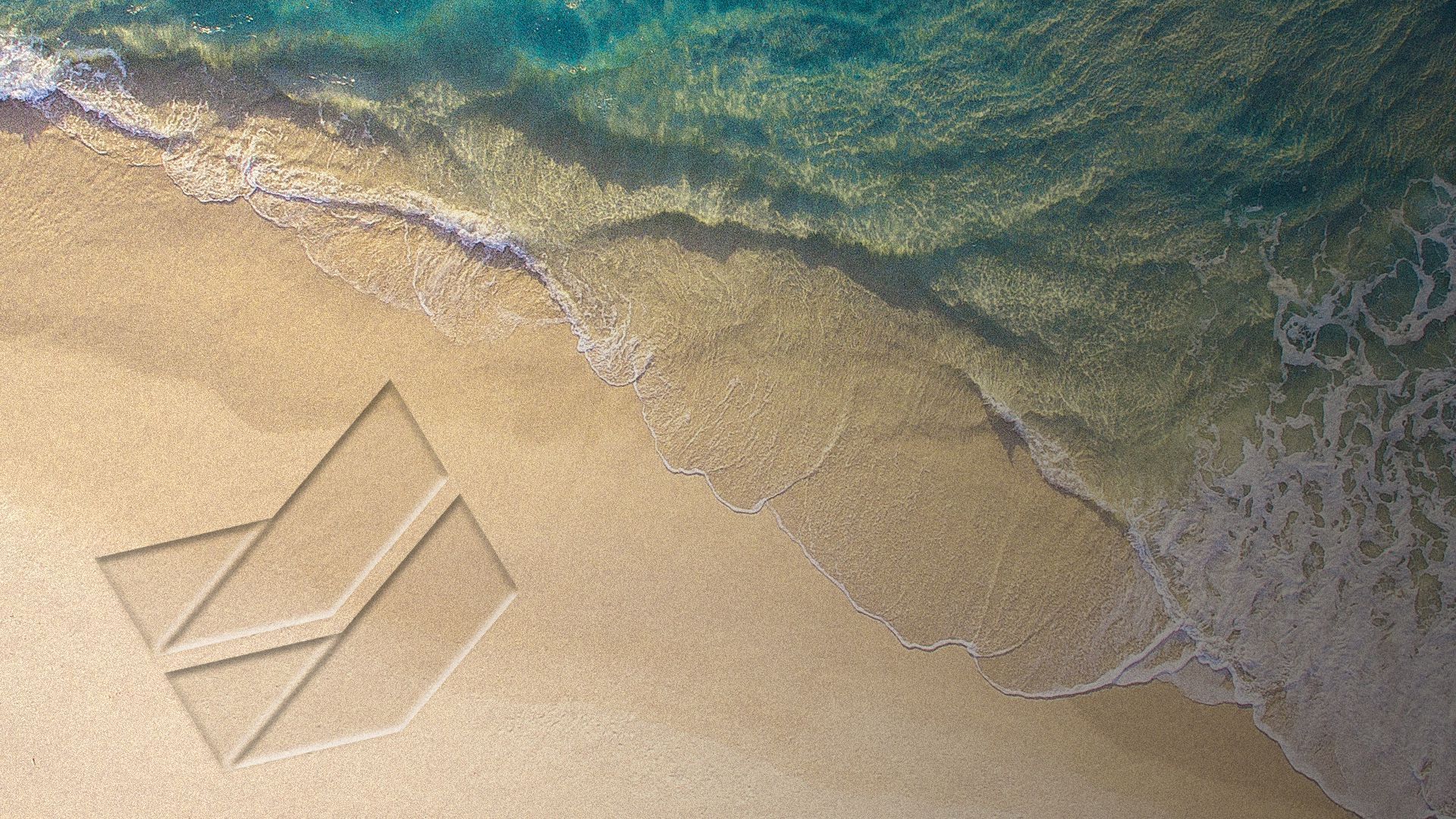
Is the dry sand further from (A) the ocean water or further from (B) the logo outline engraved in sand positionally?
(A) the ocean water

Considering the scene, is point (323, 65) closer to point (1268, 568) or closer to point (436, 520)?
point (436, 520)

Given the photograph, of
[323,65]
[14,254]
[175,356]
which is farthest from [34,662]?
[323,65]

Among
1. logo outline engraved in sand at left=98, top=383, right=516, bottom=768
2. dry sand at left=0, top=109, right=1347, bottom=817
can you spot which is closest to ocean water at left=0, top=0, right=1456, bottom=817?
dry sand at left=0, top=109, right=1347, bottom=817

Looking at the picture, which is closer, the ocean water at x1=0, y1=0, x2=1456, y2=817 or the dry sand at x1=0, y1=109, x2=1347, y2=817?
the dry sand at x1=0, y1=109, x2=1347, y2=817

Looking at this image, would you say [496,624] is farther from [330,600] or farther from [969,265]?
[969,265]

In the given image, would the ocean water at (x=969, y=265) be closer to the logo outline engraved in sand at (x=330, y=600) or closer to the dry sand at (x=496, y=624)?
the dry sand at (x=496, y=624)
